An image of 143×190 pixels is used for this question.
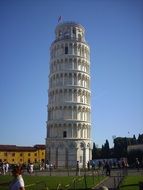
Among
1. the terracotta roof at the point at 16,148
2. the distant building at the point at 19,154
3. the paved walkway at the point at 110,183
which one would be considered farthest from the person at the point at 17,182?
the terracotta roof at the point at 16,148

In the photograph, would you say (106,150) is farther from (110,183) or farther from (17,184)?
(17,184)

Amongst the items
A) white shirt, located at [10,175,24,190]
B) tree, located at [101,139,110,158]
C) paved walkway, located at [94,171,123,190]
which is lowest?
paved walkway, located at [94,171,123,190]

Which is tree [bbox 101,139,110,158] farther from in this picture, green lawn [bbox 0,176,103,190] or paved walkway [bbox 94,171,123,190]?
green lawn [bbox 0,176,103,190]

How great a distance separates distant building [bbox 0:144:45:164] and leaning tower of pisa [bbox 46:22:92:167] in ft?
127

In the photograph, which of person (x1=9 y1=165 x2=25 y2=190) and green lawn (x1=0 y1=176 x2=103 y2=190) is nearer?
person (x1=9 y1=165 x2=25 y2=190)

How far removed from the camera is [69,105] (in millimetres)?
71375

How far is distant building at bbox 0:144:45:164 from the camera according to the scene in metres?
109

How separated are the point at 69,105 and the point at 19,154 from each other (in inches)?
1774

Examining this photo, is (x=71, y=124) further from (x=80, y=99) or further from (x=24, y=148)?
(x=24, y=148)

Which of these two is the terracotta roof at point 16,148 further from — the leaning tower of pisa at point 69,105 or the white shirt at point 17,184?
the white shirt at point 17,184

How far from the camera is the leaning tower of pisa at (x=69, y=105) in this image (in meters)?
70.5


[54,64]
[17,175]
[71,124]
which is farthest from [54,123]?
[17,175]

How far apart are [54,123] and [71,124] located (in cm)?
376

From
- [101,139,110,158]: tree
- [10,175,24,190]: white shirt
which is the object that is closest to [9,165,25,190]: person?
[10,175,24,190]: white shirt
